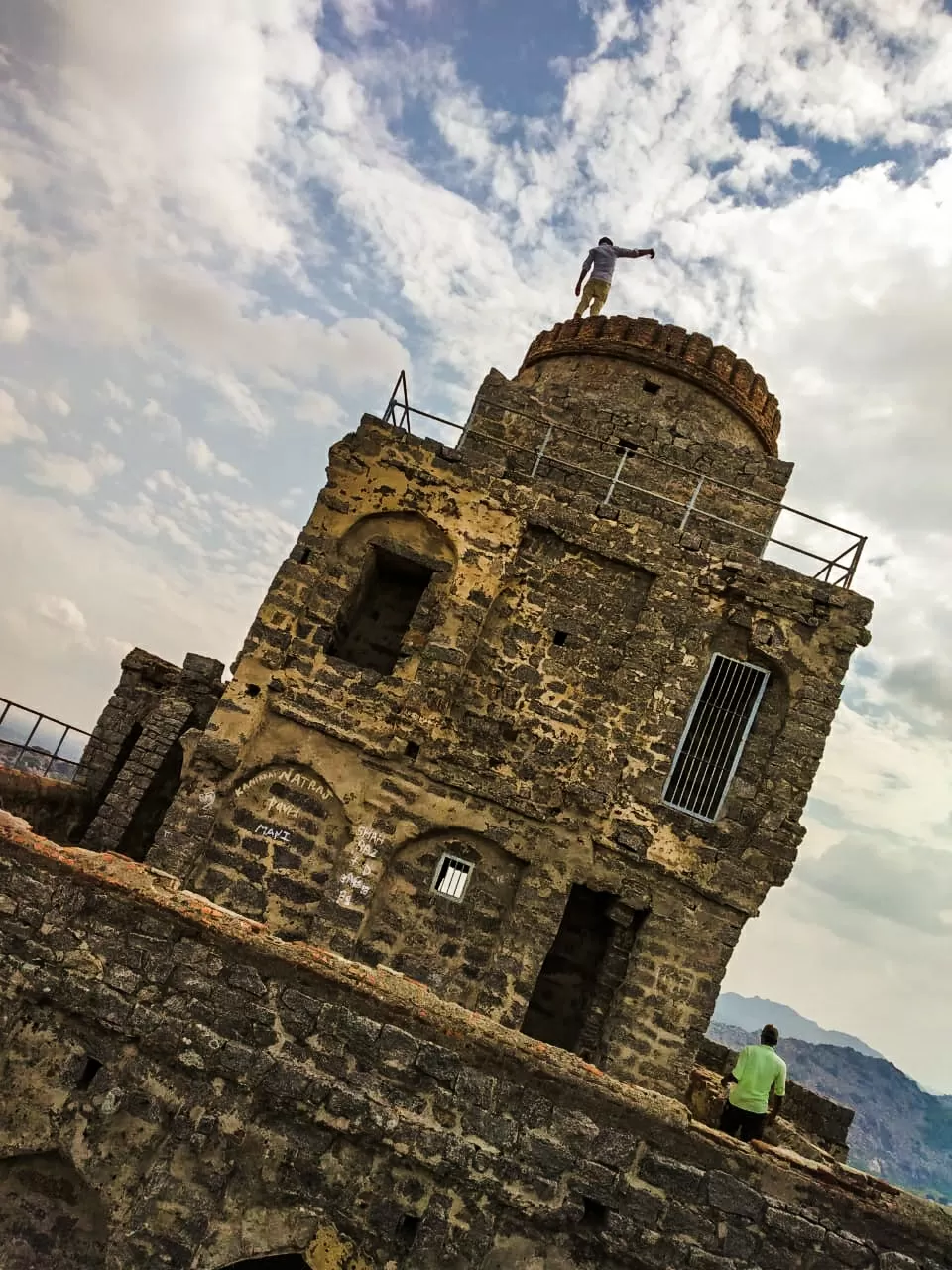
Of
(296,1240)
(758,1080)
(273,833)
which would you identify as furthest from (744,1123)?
(273,833)

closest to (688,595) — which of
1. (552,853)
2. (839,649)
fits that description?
(839,649)

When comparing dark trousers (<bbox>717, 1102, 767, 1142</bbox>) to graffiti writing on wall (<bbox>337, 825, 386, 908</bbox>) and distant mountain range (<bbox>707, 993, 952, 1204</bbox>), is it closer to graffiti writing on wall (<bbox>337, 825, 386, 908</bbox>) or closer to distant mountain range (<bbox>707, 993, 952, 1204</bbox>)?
graffiti writing on wall (<bbox>337, 825, 386, 908</bbox>)

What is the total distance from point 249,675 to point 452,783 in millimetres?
3296

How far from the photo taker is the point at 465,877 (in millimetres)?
10508

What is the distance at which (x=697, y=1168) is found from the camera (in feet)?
19.2

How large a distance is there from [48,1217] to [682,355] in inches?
586

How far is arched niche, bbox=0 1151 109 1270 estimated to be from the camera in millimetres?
5578

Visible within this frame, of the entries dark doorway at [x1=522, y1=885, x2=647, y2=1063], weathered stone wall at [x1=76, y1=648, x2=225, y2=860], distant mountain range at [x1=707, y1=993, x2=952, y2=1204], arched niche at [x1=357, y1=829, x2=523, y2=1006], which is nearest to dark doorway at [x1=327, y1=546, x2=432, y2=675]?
arched niche at [x1=357, y1=829, x2=523, y2=1006]

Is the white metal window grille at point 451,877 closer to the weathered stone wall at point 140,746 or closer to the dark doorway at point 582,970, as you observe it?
the dark doorway at point 582,970

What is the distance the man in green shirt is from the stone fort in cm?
31

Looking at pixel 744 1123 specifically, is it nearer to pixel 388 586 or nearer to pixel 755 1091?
pixel 755 1091

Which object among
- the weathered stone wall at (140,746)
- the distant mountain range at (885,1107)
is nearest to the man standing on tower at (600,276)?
the weathered stone wall at (140,746)

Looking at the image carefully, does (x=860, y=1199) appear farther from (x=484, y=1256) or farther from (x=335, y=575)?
(x=335, y=575)

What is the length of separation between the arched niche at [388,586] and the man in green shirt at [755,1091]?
6623 mm
